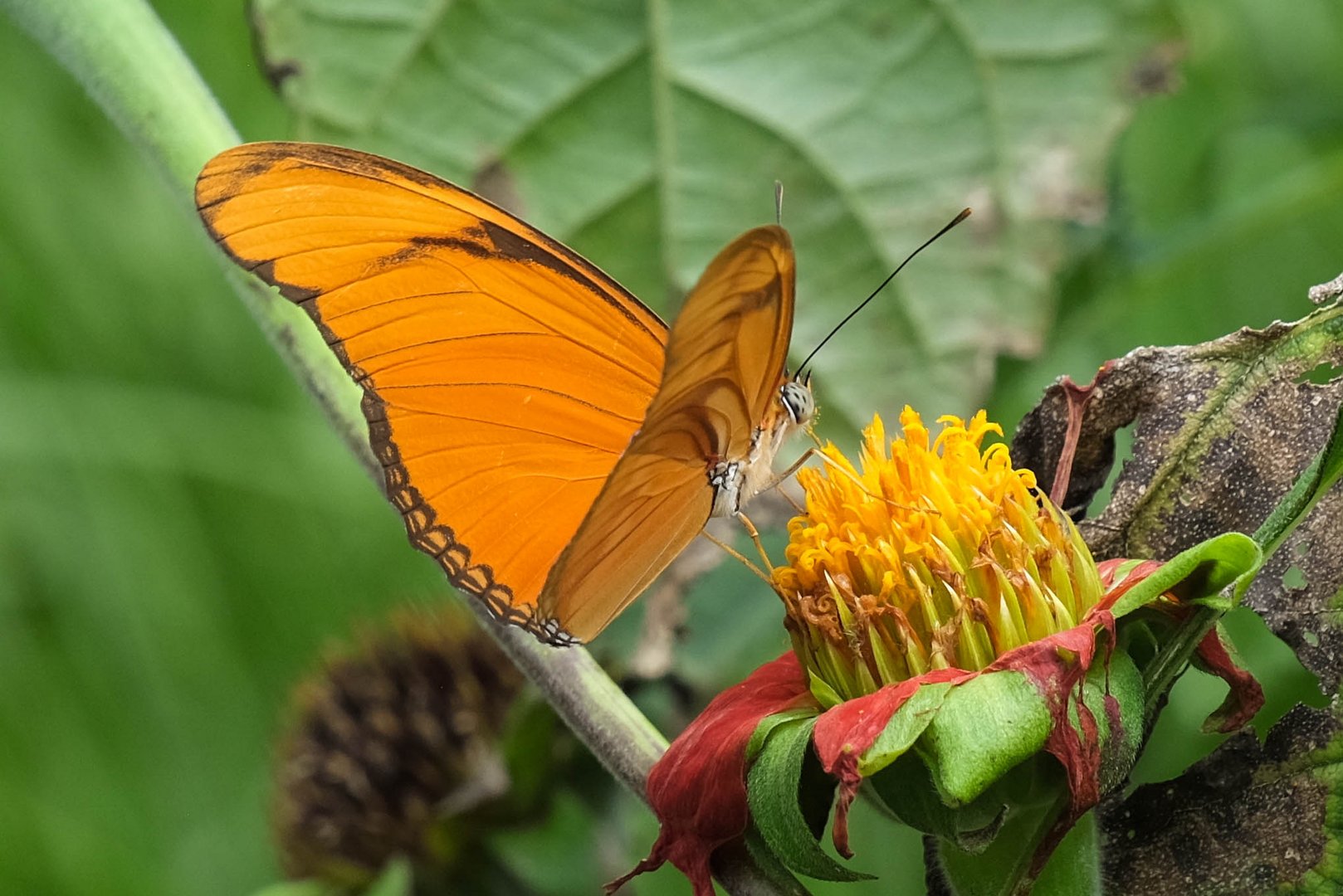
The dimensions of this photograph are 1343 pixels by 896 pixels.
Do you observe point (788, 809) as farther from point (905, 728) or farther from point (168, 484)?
point (168, 484)

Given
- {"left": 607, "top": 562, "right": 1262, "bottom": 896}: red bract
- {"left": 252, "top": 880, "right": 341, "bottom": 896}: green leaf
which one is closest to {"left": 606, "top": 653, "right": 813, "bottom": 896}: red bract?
{"left": 607, "top": 562, "right": 1262, "bottom": 896}: red bract

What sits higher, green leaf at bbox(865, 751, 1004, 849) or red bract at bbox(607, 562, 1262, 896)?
red bract at bbox(607, 562, 1262, 896)

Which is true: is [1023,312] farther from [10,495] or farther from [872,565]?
[10,495]

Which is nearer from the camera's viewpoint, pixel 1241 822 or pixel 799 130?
pixel 1241 822

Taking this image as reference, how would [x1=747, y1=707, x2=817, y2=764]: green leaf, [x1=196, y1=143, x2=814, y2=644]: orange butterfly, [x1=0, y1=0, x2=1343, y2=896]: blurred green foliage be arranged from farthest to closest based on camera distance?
[x1=0, y1=0, x2=1343, y2=896]: blurred green foliage → [x1=196, y1=143, x2=814, y2=644]: orange butterfly → [x1=747, y1=707, x2=817, y2=764]: green leaf

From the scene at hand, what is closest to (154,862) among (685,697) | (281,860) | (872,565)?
(281,860)

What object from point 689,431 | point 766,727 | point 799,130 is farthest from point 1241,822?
point 799,130

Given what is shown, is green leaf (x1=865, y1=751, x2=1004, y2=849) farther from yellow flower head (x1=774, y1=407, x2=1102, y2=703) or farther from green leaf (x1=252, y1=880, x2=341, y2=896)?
green leaf (x1=252, y1=880, x2=341, y2=896)
